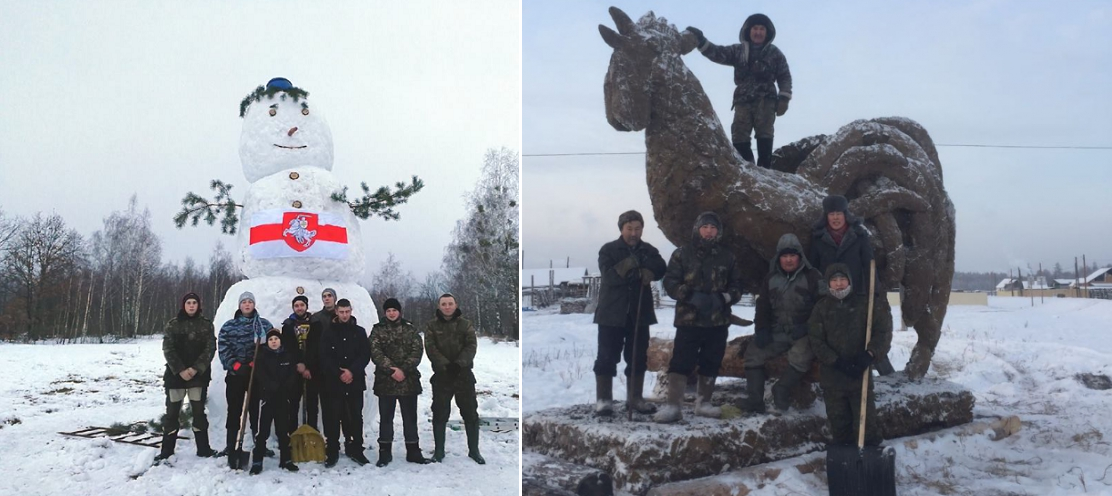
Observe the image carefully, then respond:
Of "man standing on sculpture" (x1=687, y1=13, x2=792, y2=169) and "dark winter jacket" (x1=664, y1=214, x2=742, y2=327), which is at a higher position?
"man standing on sculpture" (x1=687, y1=13, x2=792, y2=169)

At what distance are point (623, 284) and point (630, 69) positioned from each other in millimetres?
1323

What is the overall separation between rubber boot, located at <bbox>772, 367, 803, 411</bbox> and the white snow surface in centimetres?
401

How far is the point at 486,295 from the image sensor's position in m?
15.5

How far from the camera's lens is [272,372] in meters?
5.24

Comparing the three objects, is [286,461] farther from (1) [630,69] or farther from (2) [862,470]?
(2) [862,470]

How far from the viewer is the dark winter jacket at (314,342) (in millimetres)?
5492

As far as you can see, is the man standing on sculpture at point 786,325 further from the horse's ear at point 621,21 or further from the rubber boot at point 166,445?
the rubber boot at point 166,445

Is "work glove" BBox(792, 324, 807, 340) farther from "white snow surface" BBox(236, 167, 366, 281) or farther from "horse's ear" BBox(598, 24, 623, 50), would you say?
"white snow surface" BBox(236, 167, 366, 281)

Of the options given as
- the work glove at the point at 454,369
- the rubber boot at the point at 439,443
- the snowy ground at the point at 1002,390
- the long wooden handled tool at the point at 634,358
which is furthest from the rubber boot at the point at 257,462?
the long wooden handled tool at the point at 634,358

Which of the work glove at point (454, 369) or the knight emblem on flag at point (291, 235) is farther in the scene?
the knight emblem on flag at point (291, 235)

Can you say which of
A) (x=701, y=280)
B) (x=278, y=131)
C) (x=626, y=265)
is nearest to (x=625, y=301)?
(x=626, y=265)

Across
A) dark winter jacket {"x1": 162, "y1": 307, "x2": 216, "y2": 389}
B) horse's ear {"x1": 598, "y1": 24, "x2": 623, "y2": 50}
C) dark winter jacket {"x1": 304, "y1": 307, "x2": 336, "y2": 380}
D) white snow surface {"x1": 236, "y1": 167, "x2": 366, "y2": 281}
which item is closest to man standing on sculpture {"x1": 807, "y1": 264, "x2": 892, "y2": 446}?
horse's ear {"x1": 598, "y1": 24, "x2": 623, "y2": 50}

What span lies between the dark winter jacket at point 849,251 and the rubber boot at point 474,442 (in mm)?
2959

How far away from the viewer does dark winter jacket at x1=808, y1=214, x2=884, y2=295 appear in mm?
4180
